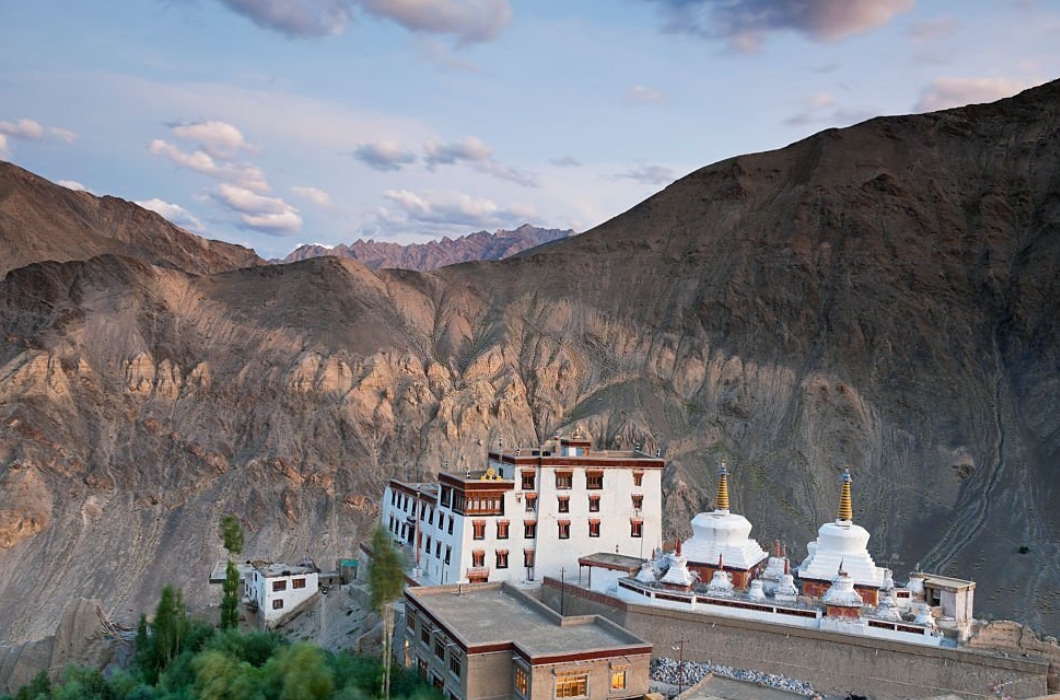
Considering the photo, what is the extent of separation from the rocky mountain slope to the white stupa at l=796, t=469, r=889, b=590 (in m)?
24.9

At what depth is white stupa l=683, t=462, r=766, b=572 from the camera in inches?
1581

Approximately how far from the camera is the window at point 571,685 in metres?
31.6

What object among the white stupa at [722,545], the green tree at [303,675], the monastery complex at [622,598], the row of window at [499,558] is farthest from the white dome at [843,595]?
the green tree at [303,675]

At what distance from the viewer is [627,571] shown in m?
41.2

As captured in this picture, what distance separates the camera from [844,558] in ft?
128

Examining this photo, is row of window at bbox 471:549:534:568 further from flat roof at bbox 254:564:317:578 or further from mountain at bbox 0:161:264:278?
mountain at bbox 0:161:264:278

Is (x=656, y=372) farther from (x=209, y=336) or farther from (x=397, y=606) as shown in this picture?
(x=397, y=606)

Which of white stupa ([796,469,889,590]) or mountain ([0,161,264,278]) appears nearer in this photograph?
white stupa ([796,469,889,590])

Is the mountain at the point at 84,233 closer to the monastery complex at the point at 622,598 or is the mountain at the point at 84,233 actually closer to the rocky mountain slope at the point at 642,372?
the rocky mountain slope at the point at 642,372

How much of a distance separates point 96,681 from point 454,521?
16.5m

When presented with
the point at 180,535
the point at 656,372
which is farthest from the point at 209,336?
the point at 656,372

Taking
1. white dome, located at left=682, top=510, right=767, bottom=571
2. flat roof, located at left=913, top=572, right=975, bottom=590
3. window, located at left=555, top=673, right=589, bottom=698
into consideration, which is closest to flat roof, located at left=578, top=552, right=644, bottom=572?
white dome, located at left=682, top=510, right=767, bottom=571

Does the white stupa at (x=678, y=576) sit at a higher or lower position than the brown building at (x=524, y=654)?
higher

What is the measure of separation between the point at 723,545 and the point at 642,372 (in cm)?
4990
